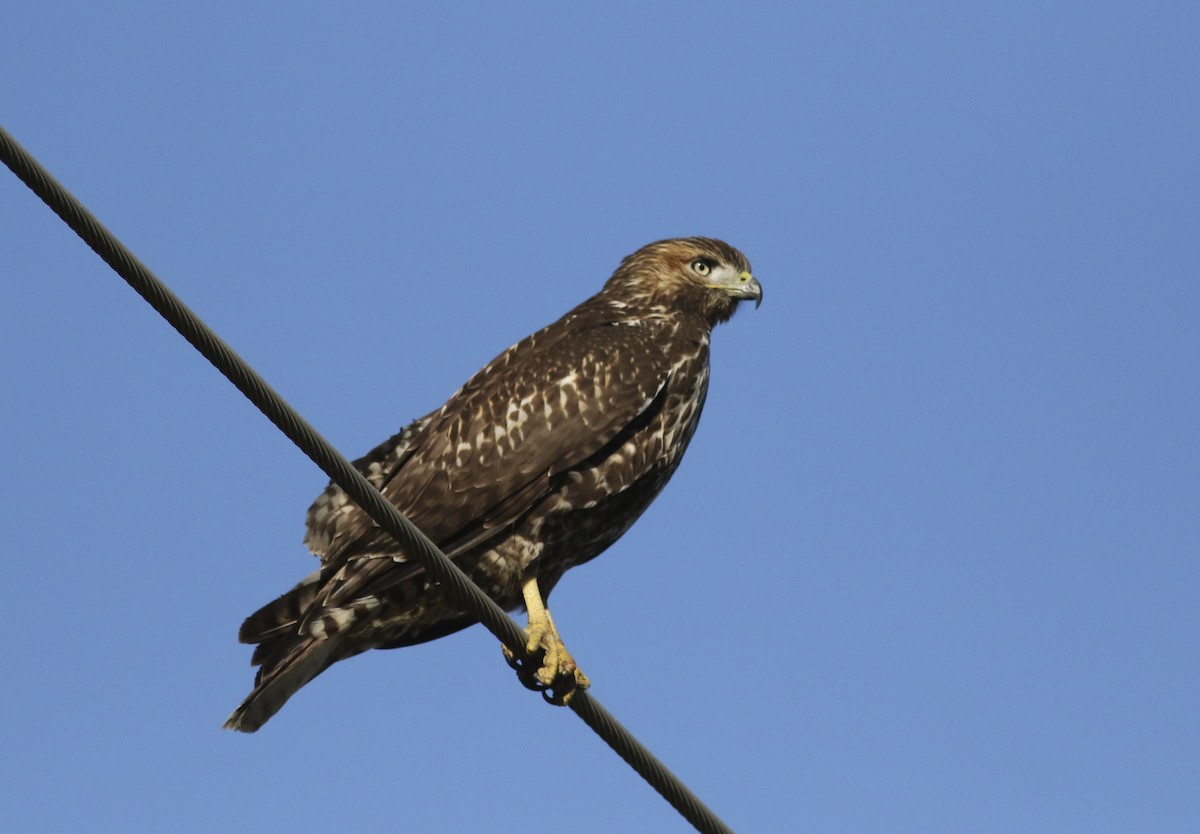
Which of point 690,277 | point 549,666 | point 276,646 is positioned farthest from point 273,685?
point 690,277

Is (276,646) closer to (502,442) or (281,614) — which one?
(281,614)

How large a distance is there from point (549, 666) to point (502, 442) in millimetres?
1005

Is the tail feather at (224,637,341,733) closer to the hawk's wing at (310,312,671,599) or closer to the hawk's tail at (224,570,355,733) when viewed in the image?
the hawk's tail at (224,570,355,733)

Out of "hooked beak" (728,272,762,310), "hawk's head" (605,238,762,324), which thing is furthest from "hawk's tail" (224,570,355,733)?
"hooked beak" (728,272,762,310)

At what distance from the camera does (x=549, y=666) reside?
6.24 metres

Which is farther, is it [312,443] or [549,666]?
[549,666]

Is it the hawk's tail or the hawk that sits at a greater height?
the hawk

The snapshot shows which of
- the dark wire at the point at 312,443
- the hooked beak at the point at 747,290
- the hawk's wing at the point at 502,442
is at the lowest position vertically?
the dark wire at the point at 312,443

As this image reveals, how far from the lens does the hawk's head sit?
26.9 ft

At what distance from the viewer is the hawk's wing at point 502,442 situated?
663 centimetres

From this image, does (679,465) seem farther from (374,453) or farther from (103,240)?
(103,240)

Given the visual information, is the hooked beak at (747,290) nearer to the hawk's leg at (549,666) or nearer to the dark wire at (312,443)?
the hawk's leg at (549,666)

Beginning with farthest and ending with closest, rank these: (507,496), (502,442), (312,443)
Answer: (502,442), (507,496), (312,443)

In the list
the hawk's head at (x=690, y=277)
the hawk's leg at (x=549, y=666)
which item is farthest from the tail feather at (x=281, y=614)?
the hawk's head at (x=690, y=277)
